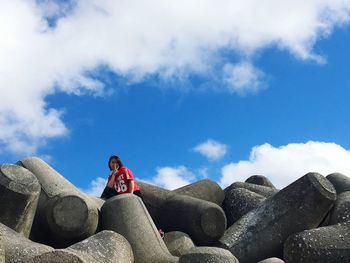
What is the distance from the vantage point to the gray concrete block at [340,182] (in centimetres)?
860

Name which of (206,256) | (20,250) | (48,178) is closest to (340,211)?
(206,256)

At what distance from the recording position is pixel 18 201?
6.09 metres

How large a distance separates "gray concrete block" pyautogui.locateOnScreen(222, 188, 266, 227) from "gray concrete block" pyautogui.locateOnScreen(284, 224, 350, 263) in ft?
5.50

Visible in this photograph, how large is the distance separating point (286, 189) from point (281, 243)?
66 centimetres

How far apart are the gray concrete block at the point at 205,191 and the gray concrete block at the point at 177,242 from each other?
1499 millimetres

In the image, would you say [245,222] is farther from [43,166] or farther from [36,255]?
[36,255]

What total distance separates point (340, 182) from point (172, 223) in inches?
112

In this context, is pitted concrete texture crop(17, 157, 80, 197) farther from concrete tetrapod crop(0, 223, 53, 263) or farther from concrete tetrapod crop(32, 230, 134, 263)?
concrete tetrapod crop(0, 223, 53, 263)

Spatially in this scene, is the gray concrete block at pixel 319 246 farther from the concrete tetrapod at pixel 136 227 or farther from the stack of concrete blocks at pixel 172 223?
the concrete tetrapod at pixel 136 227

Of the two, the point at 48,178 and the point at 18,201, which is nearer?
the point at 18,201

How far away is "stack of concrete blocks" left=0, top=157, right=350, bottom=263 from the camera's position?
18.6 ft

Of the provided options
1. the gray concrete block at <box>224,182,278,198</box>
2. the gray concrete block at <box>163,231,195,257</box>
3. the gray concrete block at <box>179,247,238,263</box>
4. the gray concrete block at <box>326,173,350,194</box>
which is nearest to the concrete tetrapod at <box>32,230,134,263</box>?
the gray concrete block at <box>179,247,238,263</box>

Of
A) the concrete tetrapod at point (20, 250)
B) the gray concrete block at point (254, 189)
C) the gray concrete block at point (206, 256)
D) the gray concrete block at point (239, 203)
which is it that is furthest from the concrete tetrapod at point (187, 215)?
the concrete tetrapod at point (20, 250)

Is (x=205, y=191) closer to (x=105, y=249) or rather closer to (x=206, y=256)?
(x=105, y=249)
